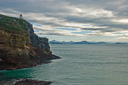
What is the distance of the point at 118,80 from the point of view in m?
68.6

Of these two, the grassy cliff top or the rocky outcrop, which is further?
the rocky outcrop

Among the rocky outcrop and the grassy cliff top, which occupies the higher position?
the grassy cliff top

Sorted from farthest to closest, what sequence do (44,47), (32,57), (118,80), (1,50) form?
1. (44,47)
2. (32,57)
3. (1,50)
4. (118,80)

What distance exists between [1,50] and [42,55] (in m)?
52.1

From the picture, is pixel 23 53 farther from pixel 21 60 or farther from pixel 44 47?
pixel 44 47

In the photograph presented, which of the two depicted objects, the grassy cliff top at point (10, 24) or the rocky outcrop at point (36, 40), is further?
the rocky outcrop at point (36, 40)

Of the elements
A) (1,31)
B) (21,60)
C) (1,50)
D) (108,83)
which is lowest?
(108,83)

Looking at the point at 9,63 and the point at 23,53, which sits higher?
the point at 23,53

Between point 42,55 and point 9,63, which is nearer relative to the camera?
point 9,63

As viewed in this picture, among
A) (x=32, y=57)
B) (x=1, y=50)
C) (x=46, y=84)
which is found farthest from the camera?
(x=32, y=57)

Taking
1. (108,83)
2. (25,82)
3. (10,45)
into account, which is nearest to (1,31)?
(10,45)

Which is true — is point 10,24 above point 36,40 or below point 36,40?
above

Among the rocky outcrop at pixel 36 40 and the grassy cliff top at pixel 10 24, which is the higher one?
the grassy cliff top at pixel 10 24

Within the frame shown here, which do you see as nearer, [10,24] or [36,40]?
[10,24]
